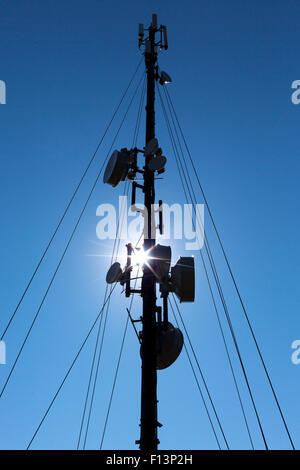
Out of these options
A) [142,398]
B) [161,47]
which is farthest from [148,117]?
[142,398]

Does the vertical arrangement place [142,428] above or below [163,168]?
below

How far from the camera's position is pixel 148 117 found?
33.6ft

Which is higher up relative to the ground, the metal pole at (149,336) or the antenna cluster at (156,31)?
the antenna cluster at (156,31)

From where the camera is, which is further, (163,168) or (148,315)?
(163,168)

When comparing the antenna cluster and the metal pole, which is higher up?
the antenna cluster

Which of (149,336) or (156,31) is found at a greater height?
(156,31)
